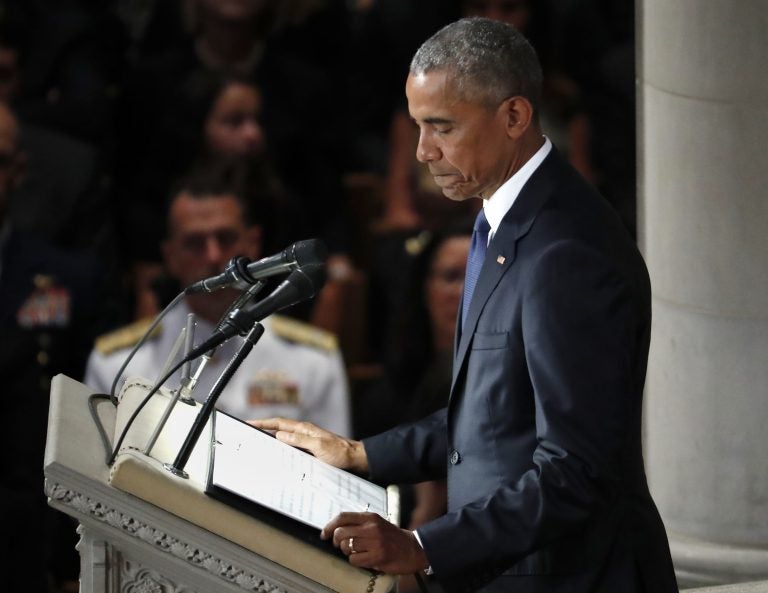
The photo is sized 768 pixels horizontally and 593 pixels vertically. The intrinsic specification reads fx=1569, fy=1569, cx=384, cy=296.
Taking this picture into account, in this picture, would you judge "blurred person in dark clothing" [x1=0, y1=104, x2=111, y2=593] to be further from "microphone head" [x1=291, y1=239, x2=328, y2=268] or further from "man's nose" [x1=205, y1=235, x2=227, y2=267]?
"microphone head" [x1=291, y1=239, x2=328, y2=268]

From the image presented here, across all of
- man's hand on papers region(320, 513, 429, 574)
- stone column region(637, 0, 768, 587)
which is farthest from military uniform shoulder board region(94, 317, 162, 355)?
man's hand on papers region(320, 513, 429, 574)

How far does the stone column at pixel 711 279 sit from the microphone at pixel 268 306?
1234 mm

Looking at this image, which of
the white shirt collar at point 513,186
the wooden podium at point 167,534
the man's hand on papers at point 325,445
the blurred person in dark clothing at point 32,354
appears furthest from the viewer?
the blurred person in dark clothing at point 32,354

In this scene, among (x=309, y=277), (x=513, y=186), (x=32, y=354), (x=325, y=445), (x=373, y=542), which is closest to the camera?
(x=373, y=542)

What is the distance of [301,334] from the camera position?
5.30 meters

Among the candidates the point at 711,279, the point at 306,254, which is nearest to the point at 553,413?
the point at 306,254

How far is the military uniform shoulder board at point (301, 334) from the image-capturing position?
Result: 17.3ft

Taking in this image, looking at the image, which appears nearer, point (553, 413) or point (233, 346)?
point (553, 413)

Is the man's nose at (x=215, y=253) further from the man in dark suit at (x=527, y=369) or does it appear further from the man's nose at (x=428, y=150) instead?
the man's nose at (x=428, y=150)

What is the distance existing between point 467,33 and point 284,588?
31.0 inches

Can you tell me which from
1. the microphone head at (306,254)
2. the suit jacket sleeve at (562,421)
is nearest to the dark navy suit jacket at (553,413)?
the suit jacket sleeve at (562,421)

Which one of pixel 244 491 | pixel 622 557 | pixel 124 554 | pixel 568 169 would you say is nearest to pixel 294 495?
pixel 244 491

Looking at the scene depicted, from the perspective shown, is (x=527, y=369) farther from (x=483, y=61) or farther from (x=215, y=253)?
(x=215, y=253)

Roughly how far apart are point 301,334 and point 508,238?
3.18 meters
